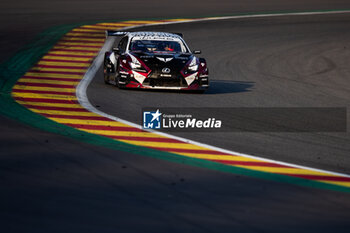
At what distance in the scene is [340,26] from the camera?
31.7 meters

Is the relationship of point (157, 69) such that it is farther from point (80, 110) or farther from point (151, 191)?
point (151, 191)

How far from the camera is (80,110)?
13.1 meters

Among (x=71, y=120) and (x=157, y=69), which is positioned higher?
(x=71, y=120)

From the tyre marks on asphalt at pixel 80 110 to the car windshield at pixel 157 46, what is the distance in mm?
1759

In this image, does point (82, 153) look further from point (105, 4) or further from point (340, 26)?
point (105, 4)

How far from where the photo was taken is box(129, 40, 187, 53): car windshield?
16.4 metres

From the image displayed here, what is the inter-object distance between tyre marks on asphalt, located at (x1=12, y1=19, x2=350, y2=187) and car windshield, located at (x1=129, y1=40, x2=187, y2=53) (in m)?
1.76

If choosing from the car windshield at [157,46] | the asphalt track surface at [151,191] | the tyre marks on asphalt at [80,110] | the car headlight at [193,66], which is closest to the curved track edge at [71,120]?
the tyre marks on asphalt at [80,110]

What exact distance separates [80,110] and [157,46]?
13.4ft

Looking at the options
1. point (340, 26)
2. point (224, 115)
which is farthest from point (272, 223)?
point (340, 26)

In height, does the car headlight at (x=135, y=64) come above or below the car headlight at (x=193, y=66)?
above

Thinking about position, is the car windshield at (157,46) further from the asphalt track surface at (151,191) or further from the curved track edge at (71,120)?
the curved track edge at (71,120)

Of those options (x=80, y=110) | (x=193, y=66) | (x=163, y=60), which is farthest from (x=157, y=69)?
(x=80, y=110)

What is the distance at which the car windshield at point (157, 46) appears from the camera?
53.8 ft
